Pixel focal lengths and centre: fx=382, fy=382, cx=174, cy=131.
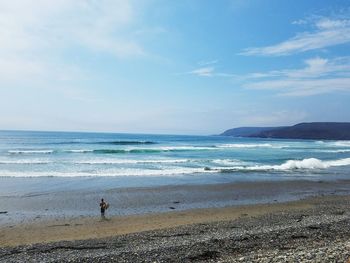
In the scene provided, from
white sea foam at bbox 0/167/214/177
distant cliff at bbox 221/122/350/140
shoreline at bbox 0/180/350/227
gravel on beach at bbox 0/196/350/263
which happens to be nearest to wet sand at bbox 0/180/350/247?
shoreline at bbox 0/180/350/227

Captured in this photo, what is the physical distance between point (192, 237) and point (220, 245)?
1.40m

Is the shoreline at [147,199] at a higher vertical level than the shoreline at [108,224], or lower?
higher

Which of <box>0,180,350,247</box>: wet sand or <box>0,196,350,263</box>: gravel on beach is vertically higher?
<box>0,196,350,263</box>: gravel on beach

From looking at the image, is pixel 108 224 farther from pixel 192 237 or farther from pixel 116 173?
pixel 116 173

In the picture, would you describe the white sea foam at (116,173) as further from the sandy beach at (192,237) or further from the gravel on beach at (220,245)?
the gravel on beach at (220,245)

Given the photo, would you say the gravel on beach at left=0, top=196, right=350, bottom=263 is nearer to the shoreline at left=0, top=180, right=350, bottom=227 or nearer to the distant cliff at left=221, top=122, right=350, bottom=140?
the shoreline at left=0, top=180, right=350, bottom=227

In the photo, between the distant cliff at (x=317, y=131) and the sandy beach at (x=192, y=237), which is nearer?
the sandy beach at (x=192, y=237)

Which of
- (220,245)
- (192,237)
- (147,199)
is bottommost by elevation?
(147,199)

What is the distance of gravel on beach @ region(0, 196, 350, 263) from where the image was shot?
29.2 feet

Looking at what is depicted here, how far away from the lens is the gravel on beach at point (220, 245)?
8.91 metres

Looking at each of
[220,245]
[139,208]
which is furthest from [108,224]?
[220,245]

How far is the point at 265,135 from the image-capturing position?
652ft

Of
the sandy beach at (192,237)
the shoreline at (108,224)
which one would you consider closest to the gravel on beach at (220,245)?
the sandy beach at (192,237)

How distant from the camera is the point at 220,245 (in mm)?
10062
